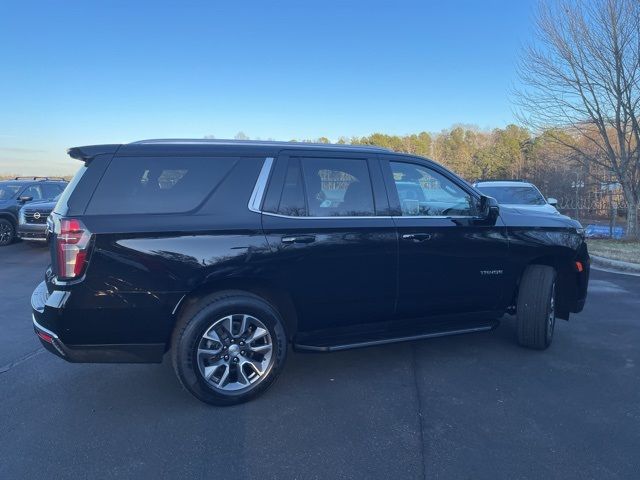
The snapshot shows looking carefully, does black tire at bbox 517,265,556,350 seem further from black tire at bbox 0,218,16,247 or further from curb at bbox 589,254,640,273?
black tire at bbox 0,218,16,247

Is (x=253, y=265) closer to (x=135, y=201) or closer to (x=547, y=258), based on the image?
(x=135, y=201)

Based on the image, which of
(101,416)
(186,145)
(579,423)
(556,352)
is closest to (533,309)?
(556,352)

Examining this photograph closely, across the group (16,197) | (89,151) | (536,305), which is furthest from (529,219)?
(16,197)

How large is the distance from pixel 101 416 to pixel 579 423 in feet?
11.1

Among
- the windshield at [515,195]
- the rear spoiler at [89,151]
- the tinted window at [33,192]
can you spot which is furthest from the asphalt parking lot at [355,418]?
the tinted window at [33,192]

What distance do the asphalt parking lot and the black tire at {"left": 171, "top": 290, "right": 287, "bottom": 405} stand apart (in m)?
0.12

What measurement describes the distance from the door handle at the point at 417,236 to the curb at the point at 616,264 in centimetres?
717

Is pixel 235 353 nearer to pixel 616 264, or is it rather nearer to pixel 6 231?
pixel 616 264

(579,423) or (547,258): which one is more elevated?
(547,258)

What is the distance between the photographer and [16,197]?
12711 millimetres

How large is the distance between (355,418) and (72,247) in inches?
90.1

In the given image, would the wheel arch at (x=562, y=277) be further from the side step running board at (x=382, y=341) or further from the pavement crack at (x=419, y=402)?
the pavement crack at (x=419, y=402)

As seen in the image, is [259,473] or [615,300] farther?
[615,300]

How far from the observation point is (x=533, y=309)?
14.6 feet
